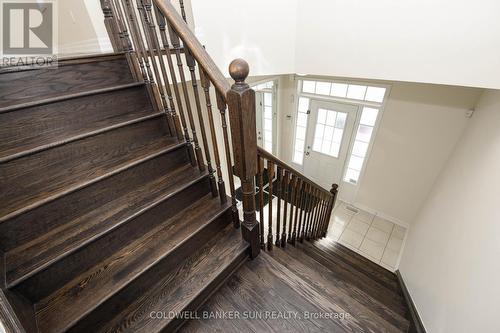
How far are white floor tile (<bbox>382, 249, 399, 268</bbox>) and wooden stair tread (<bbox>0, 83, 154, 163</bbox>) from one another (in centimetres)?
350

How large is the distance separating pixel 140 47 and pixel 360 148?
3408 millimetres

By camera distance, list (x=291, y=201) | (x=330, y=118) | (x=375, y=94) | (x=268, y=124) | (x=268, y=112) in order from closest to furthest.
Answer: (x=291, y=201) → (x=375, y=94) → (x=330, y=118) → (x=268, y=112) → (x=268, y=124)

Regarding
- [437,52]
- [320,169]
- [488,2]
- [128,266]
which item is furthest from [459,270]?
[320,169]

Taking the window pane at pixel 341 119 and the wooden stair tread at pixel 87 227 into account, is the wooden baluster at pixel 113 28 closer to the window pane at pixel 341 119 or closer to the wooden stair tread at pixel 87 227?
the wooden stair tread at pixel 87 227

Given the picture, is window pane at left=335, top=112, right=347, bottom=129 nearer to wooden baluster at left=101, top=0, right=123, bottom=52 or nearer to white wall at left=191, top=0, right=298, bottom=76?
white wall at left=191, top=0, right=298, bottom=76

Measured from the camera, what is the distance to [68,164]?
116 centimetres

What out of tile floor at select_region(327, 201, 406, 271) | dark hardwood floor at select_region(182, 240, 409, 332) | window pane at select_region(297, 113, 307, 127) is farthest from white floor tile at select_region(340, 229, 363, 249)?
window pane at select_region(297, 113, 307, 127)

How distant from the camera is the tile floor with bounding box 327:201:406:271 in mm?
3111

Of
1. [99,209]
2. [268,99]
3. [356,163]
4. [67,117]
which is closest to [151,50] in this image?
[67,117]

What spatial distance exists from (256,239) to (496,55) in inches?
87.8

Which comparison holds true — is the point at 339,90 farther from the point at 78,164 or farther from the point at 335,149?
the point at 78,164

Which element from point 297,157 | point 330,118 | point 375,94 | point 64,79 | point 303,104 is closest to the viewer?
point 64,79

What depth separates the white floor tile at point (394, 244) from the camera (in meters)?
3.19

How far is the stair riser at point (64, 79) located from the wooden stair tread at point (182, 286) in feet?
4.01
